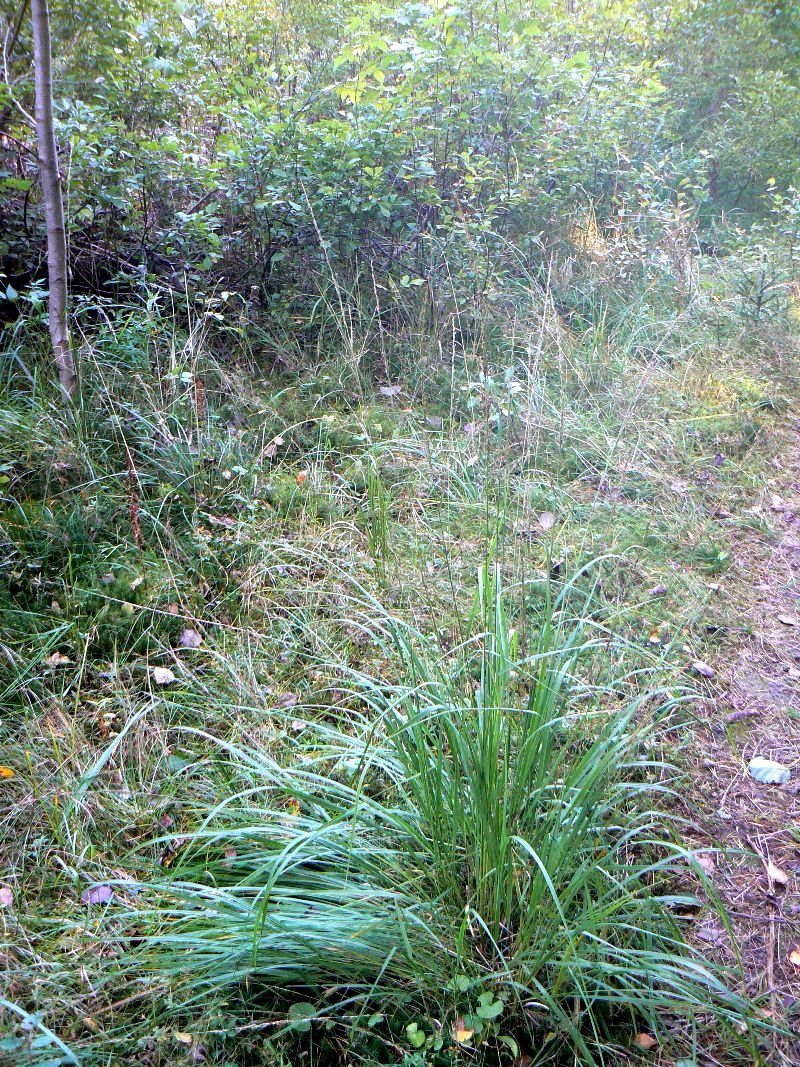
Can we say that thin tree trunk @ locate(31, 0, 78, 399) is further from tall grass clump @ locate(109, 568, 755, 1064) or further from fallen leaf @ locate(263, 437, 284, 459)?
tall grass clump @ locate(109, 568, 755, 1064)

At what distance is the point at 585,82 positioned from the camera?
5.93 metres

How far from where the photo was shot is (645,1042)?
1711 mm

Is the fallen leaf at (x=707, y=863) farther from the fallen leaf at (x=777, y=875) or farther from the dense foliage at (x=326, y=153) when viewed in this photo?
the dense foliage at (x=326, y=153)

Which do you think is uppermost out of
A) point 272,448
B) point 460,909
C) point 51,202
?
point 51,202

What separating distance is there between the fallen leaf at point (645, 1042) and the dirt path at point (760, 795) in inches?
9.8

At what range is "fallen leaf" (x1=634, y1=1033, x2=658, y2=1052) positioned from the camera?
5.57 ft

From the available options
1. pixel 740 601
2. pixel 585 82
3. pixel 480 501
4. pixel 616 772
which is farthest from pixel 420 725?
pixel 585 82

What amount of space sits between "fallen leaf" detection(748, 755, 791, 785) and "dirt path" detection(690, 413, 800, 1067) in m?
0.02

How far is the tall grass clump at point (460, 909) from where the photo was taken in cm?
166

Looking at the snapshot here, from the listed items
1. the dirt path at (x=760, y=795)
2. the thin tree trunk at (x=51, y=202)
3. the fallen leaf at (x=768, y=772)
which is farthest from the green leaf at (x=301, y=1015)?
the thin tree trunk at (x=51, y=202)

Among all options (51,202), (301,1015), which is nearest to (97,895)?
(301,1015)

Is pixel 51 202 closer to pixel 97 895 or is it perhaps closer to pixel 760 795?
pixel 97 895

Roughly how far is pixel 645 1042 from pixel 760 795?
95 cm

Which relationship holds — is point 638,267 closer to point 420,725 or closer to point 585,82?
point 585,82
